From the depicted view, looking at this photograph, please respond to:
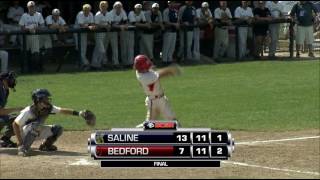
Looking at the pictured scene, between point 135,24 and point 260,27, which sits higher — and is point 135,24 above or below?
above

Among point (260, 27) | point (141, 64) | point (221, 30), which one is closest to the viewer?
point (141, 64)

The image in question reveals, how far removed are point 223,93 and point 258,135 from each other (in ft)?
19.0

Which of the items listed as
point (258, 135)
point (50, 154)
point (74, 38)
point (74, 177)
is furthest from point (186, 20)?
point (74, 177)

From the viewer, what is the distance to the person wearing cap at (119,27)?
25.0 m

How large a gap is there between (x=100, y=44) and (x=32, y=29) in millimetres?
2293

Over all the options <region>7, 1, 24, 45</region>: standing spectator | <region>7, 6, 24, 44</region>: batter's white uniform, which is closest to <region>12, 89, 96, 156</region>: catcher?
<region>7, 1, 24, 45</region>: standing spectator

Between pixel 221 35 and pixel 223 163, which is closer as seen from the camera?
pixel 223 163

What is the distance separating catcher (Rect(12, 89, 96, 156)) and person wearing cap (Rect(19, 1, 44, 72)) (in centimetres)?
1200

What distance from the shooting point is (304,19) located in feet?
91.1

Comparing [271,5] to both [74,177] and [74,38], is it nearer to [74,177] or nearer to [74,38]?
[74,38]

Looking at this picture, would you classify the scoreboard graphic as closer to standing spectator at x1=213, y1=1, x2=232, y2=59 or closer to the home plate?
the home plate

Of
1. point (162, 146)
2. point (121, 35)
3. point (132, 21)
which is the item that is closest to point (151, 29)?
point (132, 21)

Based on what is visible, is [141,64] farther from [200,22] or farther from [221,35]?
[221,35]

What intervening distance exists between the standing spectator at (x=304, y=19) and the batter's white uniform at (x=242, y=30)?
178cm
